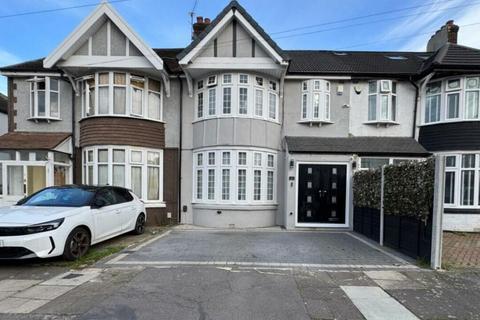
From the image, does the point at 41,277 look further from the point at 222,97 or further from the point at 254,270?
the point at 222,97

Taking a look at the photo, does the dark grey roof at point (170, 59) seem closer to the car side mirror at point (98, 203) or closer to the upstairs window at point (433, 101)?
the car side mirror at point (98, 203)

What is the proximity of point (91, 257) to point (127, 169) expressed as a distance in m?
4.85

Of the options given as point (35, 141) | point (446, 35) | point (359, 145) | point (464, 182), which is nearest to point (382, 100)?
point (359, 145)

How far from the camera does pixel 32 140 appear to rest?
37.2ft

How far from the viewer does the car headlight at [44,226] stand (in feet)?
18.8

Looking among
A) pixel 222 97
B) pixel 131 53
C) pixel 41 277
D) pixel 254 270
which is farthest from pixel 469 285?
pixel 131 53

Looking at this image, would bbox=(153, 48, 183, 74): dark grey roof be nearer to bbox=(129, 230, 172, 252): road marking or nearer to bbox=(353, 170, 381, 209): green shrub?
bbox=(129, 230, 172, 252): road marking

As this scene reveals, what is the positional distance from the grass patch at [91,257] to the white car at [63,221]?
15cm

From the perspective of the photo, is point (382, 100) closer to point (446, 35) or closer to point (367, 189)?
point (367, 189)

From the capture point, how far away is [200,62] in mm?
10883

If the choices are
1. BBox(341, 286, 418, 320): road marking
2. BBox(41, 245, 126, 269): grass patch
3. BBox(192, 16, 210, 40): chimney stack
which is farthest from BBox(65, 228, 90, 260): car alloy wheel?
BBox(192, 16, 210, 40): chimney stack

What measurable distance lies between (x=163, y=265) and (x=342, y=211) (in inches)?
285

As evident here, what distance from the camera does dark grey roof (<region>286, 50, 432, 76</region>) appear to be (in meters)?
12.0

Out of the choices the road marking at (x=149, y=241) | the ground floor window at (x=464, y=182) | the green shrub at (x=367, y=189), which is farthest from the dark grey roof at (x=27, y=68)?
the ground floor window at (x=464, y=182)
